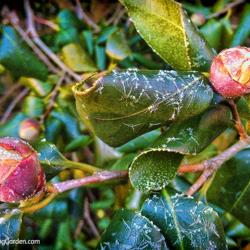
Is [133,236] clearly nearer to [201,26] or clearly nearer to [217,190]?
[217,190]

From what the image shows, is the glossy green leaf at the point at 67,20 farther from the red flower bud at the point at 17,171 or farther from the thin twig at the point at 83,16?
the red flower bud at the point at 17,171

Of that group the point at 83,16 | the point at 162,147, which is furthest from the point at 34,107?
the point at 162,147

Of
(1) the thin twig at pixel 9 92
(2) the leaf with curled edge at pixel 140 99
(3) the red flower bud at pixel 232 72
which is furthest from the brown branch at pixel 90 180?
(1) the thin twig at pixel 9 92

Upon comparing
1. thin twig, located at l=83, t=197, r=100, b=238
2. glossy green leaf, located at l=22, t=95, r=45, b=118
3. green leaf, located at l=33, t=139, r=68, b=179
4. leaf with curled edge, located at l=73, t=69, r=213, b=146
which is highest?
leaf with curled edge, located at l=73, t=69, r=213, b=146

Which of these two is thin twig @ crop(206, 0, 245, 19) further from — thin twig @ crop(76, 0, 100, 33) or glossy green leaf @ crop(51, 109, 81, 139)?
glossy green leaf @ crop(51, 109, 81, 139)

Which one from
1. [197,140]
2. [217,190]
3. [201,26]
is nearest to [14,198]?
[197,140]

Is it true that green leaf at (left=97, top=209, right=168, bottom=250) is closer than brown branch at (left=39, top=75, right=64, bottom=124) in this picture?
Yes

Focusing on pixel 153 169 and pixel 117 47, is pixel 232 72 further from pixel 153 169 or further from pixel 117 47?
pixel 117 47

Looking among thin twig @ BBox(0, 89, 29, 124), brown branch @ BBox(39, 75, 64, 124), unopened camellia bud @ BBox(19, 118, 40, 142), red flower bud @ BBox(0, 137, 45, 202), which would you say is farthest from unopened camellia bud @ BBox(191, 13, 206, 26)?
red flower bud @ BBox(0, 137, 45, 202)
